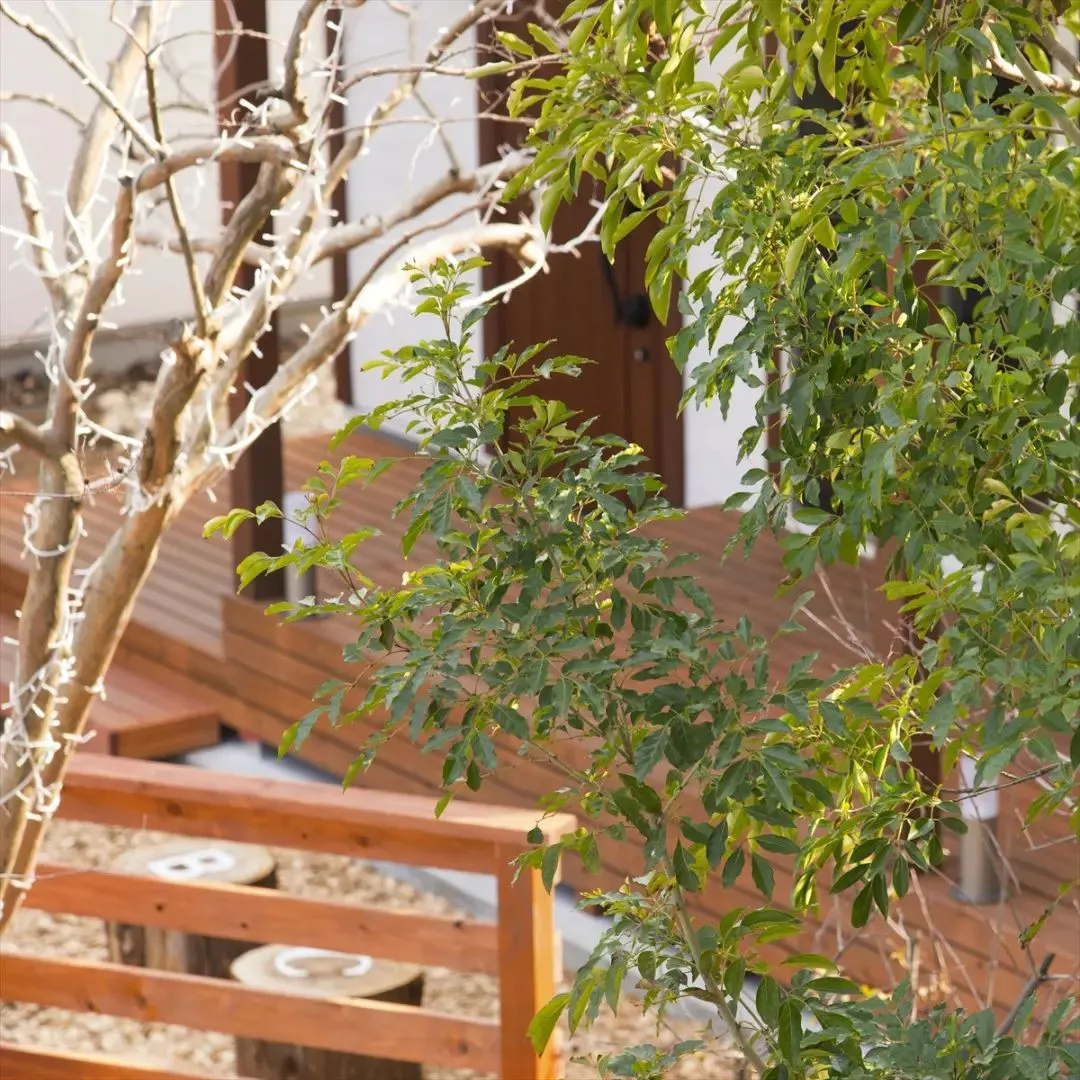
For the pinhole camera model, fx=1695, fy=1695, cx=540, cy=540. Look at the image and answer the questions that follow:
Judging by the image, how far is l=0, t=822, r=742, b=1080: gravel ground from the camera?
15.9 ft

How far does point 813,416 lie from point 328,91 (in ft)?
4.49

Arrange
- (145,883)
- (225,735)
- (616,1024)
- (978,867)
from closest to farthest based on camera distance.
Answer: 1. (145,883)
2. (978,867)
3. (616,1024)
4. (225,735)

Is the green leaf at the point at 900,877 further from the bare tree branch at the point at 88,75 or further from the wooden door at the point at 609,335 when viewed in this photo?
the wooden door at the point at 609,335

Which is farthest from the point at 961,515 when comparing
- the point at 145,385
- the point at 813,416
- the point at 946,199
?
the point at 145,385

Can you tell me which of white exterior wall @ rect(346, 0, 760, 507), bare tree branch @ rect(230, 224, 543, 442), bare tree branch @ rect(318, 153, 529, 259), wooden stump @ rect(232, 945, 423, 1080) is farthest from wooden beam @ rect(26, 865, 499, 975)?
white exterior wall @ rect(346, 0, 760, 507)

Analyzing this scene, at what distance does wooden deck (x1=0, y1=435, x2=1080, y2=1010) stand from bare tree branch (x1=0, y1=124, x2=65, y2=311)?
1.62 metres

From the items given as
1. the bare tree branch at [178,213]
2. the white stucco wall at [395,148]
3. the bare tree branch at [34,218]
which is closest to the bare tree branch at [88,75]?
the bare tree branch at [178,213]

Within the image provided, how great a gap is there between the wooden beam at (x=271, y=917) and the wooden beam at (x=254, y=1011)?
0.13 meters

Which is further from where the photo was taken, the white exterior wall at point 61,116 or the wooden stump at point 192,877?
the white exterior wall at point 61,116

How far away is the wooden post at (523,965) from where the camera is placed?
340 centimetres

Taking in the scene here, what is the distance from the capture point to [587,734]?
6.16ft

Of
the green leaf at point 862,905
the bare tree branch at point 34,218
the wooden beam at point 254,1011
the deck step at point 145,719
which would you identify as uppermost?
the bare tree branch at point 34,218

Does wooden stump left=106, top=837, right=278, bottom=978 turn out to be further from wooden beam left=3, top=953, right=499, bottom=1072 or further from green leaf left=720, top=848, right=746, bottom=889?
green leaf left=720, top=848, right=746, bottom=889

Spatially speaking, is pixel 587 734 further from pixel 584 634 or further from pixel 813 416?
pixel 813 416
